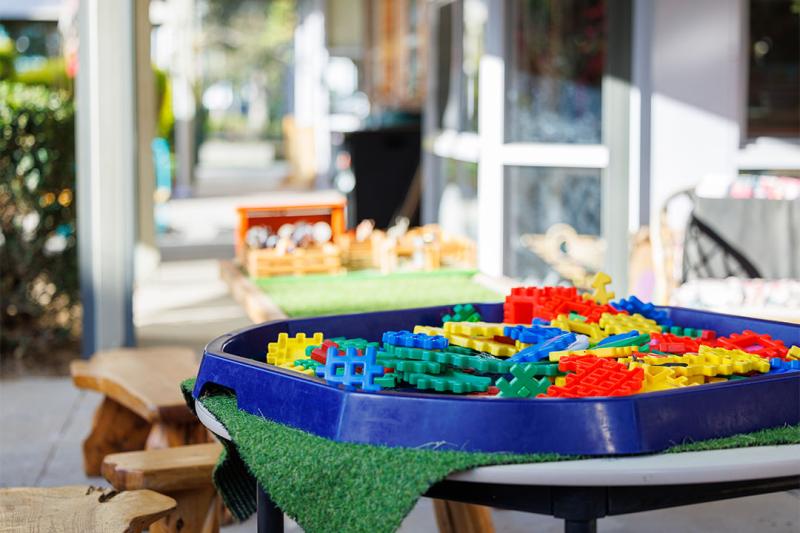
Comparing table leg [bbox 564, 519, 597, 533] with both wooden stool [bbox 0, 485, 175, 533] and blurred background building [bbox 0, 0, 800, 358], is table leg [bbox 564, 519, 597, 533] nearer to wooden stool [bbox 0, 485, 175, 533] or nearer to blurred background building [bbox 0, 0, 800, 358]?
wooden stool [bbox 0, 485, 175, 533]

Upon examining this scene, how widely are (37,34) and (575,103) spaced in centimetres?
1197

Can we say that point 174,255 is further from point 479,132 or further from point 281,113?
point 281,113

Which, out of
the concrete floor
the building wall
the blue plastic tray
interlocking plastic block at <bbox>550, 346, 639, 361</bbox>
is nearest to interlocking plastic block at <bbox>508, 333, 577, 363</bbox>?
interlocking plastic block at <bbox>550, 346, 639, 361</bbox>

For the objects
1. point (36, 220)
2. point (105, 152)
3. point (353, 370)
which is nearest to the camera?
point (353, 370)

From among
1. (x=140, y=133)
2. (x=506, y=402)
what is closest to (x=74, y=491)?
(x=506, y=402)

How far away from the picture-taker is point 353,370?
7.18ft

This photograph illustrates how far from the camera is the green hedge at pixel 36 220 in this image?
6273 mm

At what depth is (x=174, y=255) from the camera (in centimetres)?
1049

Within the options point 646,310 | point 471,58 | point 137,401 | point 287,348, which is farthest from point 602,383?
point 471,58

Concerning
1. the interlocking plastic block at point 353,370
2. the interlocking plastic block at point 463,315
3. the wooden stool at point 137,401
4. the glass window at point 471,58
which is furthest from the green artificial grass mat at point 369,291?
the glass window at point 471,58

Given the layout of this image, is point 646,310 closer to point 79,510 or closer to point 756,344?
point 756,344

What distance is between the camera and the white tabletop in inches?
72.0

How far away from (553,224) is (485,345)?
4.30m

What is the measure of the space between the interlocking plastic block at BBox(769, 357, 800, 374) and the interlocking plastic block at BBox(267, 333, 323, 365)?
0.96m
